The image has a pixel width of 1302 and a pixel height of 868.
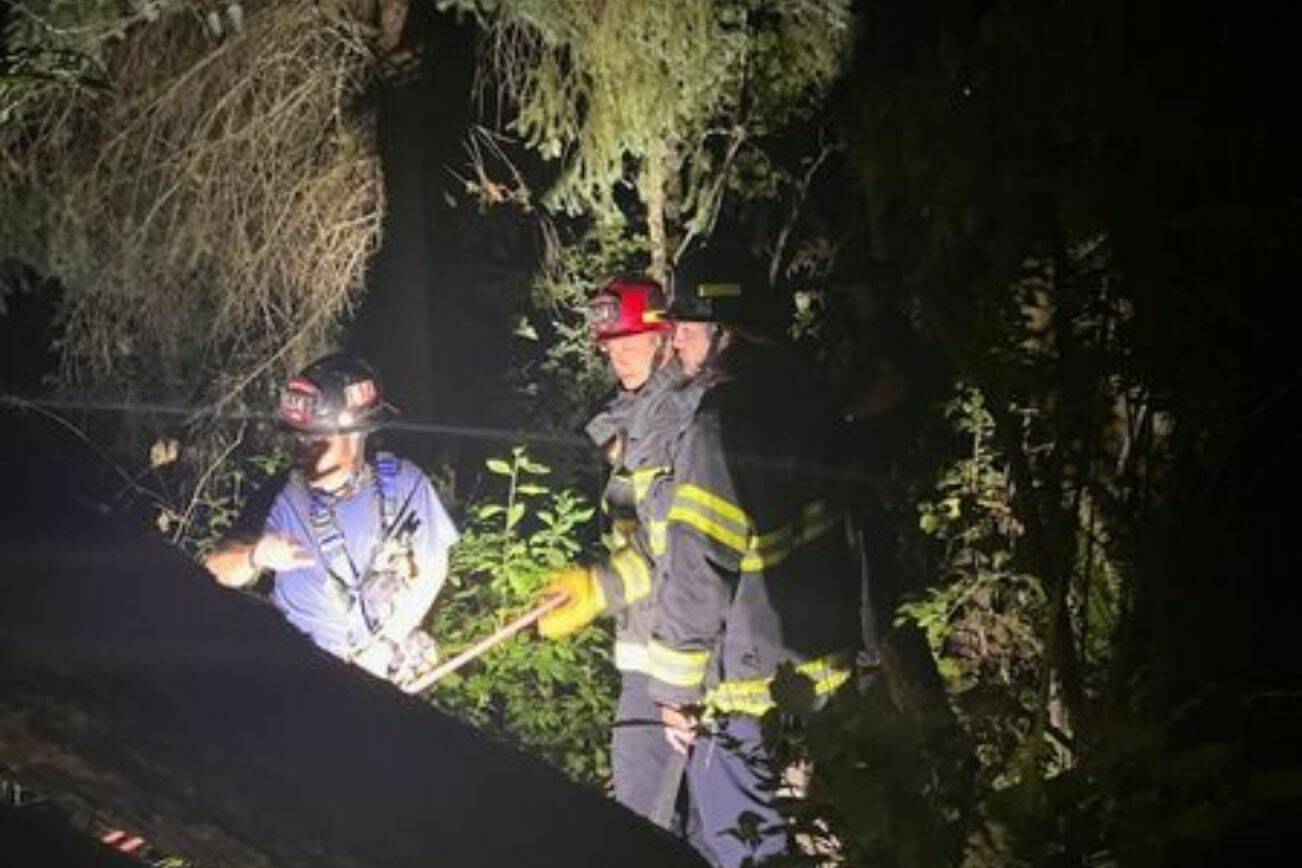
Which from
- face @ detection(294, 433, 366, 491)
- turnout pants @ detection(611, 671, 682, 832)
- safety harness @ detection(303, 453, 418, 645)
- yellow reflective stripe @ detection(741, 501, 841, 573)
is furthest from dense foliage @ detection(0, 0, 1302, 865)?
face @ detection(294, 433, 366, 491)

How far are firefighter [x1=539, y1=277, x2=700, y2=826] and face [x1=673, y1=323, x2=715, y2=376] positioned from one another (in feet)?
0.21

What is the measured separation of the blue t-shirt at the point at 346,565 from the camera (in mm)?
4398

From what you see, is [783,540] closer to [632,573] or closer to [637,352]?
[632,573]

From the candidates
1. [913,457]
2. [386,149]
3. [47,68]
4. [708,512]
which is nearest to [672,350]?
[708,512]

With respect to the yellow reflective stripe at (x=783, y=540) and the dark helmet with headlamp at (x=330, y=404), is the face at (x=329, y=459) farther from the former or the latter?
the yellow reflective stripe at (x=783, y=540)

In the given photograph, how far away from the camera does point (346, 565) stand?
4.44 metres

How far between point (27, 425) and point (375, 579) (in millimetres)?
3287

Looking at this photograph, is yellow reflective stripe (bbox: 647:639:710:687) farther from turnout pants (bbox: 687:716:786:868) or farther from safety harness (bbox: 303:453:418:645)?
Answer: safety harness (bbox: 303:453:418:645)

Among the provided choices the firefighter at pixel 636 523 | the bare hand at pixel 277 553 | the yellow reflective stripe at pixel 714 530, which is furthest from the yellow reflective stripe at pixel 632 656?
the bare hand at pixel 277 553

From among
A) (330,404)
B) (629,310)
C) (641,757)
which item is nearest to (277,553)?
(330,404)

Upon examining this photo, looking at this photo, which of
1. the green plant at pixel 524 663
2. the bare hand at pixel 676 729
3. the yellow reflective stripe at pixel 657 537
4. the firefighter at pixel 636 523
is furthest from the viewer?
the green plant at pixel 524 663

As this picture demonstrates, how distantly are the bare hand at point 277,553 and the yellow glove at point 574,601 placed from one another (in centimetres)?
84

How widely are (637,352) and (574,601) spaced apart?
91 cm

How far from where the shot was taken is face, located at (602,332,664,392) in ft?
15.6
